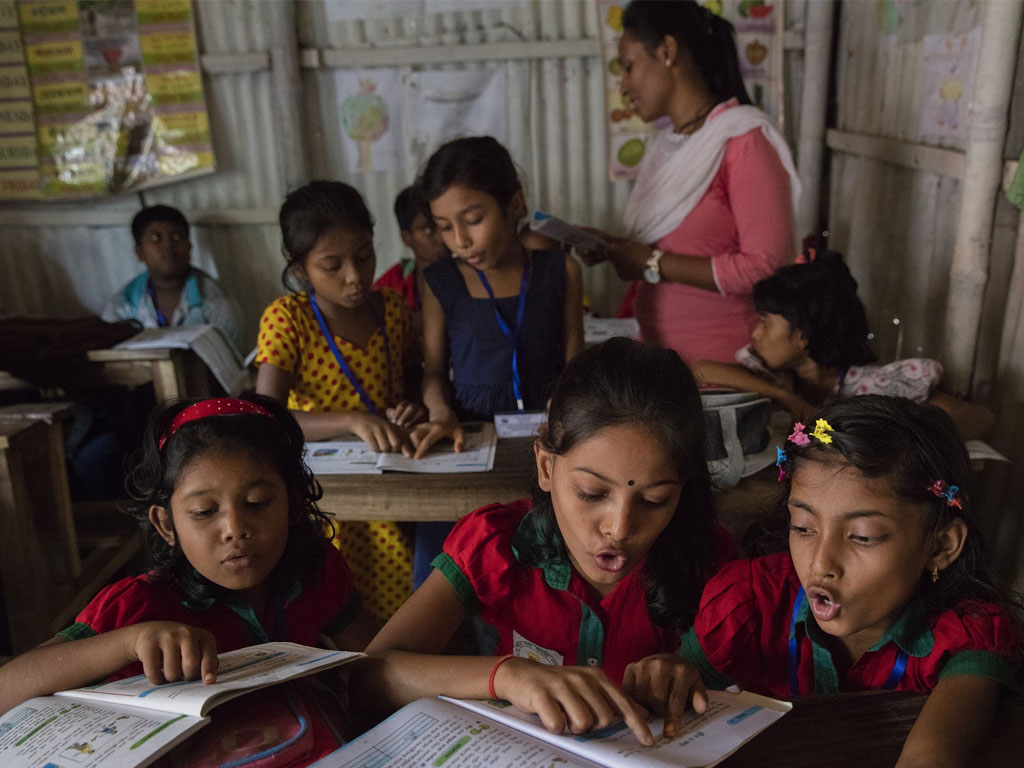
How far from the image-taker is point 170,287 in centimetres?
415

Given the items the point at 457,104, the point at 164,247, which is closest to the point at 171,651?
the point at 164,247

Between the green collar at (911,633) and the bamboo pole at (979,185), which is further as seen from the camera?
the bamboo pole at (979,185)

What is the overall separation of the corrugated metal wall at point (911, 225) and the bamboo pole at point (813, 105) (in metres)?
0.07

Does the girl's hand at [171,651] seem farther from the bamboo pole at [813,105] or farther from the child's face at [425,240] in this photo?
the bamboo pole at [813,105]

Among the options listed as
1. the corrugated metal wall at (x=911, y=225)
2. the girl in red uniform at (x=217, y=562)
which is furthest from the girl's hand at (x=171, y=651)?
the corrugated metal wall at (x=911, y=225)

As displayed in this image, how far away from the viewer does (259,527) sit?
50.5 inches

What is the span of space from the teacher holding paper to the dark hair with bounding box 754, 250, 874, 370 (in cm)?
6

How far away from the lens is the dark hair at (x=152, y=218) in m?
4.04

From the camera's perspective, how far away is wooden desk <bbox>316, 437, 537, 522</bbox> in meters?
1.74

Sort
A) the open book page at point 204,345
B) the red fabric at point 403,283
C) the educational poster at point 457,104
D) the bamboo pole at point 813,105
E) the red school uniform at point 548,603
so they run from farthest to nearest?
1. the educational poster at point 457,104
2. the bamboo pole at point 813,105
3. the red fabric at point 403,283
4. the open book page at point 204,345
5. the red school uniform at point 548,603

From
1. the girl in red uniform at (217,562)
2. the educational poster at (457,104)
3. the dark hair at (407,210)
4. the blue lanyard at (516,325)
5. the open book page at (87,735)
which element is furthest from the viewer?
the educational poster at (457,104)

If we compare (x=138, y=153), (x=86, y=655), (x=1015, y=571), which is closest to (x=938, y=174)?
(x=1015, y=571)

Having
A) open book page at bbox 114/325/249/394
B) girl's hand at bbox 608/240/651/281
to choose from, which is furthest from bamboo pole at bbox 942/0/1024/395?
open book page at bbox 114/325/249/394

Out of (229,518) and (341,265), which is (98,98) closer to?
(341,265)
